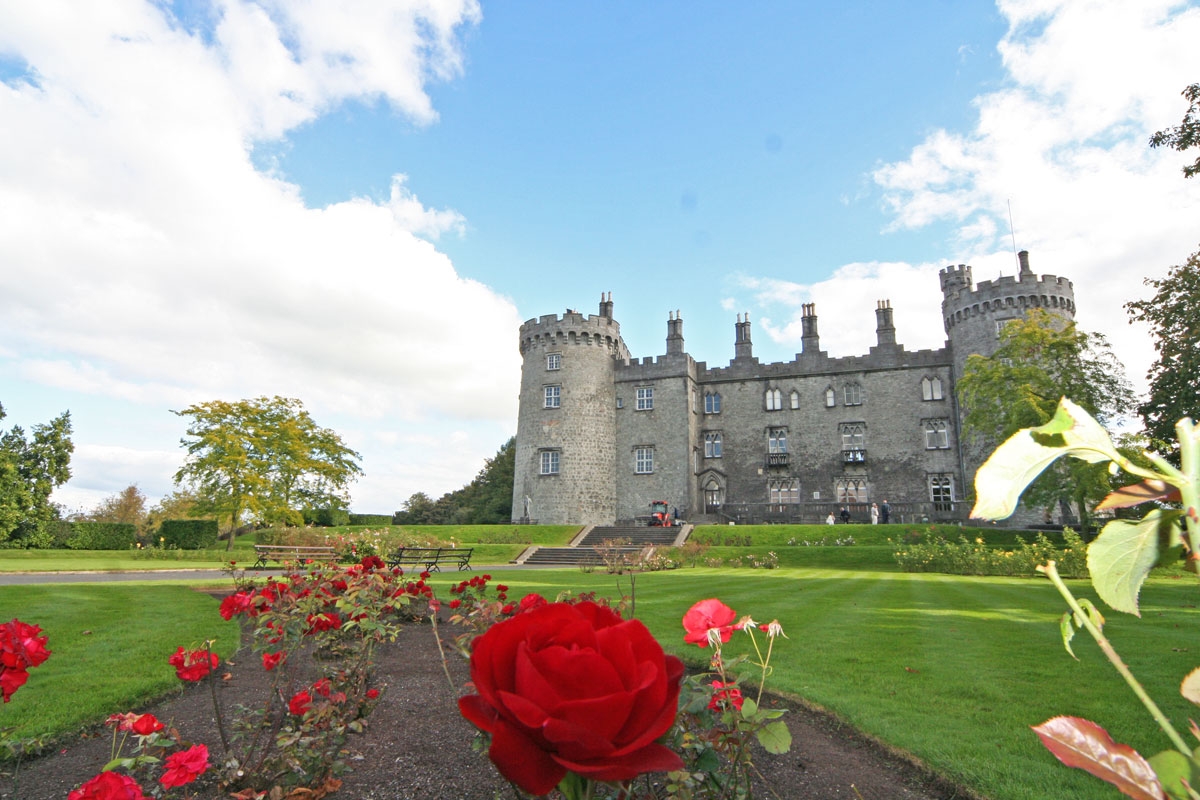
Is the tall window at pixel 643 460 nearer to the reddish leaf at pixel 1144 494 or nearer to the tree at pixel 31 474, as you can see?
the tree at pixel 31 474

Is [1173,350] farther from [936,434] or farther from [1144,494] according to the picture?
[1144,494]

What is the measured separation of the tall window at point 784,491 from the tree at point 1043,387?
11.4 metres

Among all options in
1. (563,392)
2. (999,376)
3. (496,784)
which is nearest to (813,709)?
(496,784)

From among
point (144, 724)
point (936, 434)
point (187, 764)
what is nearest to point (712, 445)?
point (936, 434)

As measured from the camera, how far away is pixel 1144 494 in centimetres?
88

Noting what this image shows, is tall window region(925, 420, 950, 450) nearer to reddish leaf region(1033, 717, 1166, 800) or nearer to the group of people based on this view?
the group of people

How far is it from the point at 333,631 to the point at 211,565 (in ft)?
76.7

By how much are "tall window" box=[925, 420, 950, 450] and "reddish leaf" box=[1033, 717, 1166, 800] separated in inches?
1549

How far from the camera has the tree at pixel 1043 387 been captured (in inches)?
965

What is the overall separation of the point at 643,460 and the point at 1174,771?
1531 inches

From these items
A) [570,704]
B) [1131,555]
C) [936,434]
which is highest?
[936,434]

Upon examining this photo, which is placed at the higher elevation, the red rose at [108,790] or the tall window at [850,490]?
the tall window at [850,490]

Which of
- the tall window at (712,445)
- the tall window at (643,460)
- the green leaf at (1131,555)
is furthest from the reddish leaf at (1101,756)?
the tall window at (712,445)

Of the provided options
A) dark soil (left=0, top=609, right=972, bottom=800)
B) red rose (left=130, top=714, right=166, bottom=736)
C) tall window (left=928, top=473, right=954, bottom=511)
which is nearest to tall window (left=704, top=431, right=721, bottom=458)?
tall window (left=928, top=473, right=954, bottom=511)
